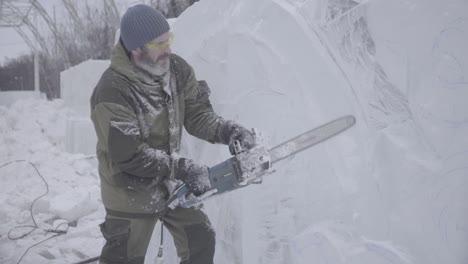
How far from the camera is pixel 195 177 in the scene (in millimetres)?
1924

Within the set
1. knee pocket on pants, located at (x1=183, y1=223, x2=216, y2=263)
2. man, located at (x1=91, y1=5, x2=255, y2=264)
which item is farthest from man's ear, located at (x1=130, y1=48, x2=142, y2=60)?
knee pocket on pants, located at (x1=183, y1=223, x2=216, y2=263)

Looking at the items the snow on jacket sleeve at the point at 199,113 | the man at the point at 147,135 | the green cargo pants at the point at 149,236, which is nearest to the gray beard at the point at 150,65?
the man at the point at 147,135

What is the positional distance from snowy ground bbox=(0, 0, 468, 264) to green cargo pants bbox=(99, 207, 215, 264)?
18 centimetres

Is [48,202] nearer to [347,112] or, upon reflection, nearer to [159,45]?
[159,45]

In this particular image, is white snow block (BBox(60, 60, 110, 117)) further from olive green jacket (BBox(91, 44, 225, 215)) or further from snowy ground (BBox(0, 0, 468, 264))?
olive green jacket (BBox(91, 44, 225, 215))

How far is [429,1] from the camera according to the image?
165cm

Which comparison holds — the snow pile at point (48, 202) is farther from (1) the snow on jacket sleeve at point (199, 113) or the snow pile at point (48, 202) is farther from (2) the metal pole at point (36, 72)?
(2) the metal pole at point (36, 72)

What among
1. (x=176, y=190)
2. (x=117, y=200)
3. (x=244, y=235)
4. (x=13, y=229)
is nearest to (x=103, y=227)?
(x=117, y=200)

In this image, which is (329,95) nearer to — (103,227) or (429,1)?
(429,1)

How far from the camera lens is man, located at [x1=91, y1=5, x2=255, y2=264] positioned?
1882 millimetres

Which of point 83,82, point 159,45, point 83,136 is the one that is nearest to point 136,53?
point 159,45

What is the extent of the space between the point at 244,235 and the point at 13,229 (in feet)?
10.3

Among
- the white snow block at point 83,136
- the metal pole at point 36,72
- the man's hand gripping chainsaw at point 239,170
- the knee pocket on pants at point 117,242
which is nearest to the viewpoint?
the man's hand gripping chainsaw at point 239,170

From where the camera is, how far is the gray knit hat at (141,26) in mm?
1931
